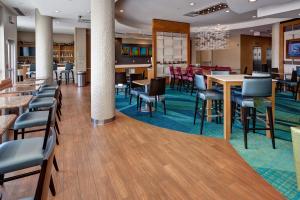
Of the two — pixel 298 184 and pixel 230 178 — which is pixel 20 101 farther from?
pixel 298 184

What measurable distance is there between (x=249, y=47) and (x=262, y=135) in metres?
14.2

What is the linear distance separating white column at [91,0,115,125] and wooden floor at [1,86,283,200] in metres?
0.70

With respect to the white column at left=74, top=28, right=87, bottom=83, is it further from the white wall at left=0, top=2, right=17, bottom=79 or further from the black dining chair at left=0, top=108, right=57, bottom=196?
the black dining chair at left=0, top=108, right=57, bottom=196

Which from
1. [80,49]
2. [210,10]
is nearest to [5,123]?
[210,10]

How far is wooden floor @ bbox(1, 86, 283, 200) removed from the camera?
8.20 ft

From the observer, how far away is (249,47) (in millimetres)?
16828

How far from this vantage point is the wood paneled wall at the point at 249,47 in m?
16.5

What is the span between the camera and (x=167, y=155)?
3498 mm

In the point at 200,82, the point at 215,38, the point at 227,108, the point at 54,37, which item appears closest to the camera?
the point at 227,108

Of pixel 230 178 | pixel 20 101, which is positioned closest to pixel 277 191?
pixel 230 178

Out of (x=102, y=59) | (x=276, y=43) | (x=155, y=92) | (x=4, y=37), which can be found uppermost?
(x=276, y=43)

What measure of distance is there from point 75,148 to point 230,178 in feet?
7.76

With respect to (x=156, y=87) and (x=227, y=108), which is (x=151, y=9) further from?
(x=227, y=108)

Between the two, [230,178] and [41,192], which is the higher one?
[41,192]
